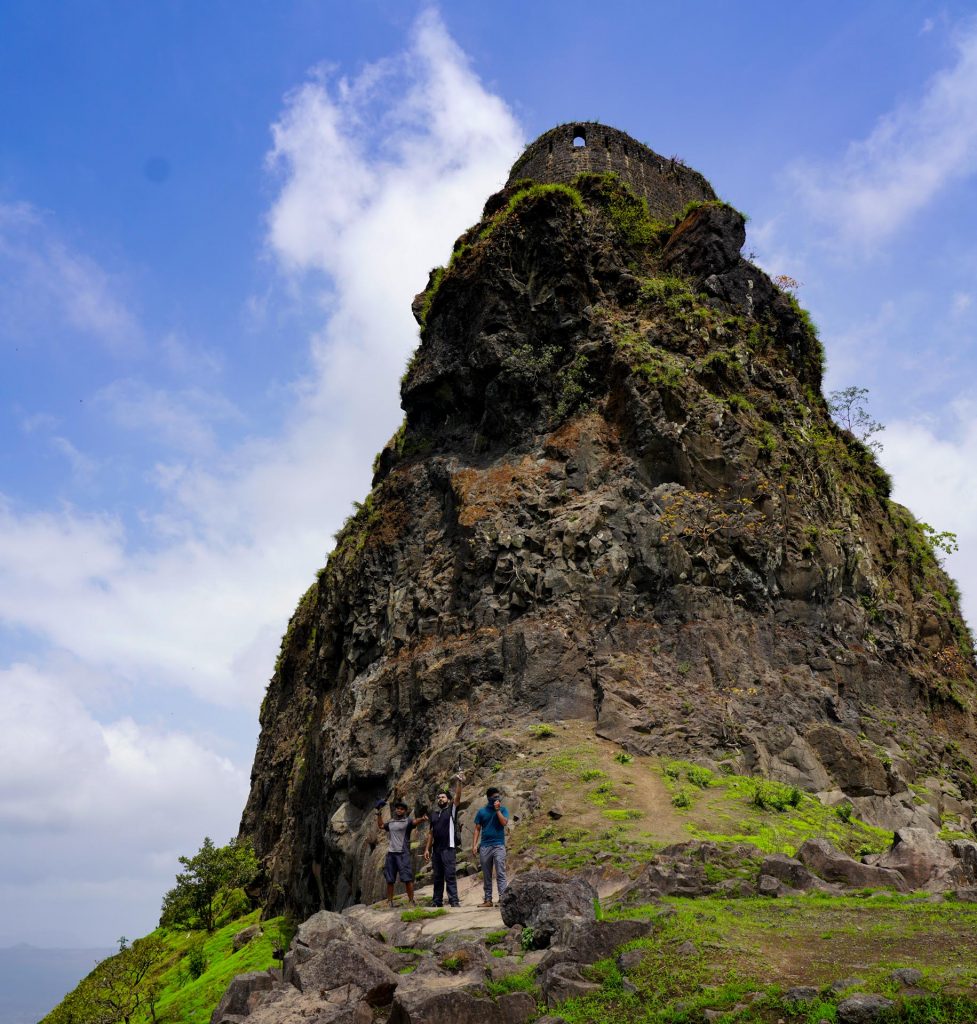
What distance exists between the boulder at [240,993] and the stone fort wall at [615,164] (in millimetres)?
31653

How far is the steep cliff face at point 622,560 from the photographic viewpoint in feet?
66.3

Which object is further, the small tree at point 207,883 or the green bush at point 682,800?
the small tree at point 207,883

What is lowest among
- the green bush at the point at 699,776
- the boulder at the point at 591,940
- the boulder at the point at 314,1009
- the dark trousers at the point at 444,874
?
the boulder at the point at 314,1009

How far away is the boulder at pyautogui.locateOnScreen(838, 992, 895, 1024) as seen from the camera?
19.7 feet

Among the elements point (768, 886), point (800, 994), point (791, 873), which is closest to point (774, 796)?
point (791, 873)

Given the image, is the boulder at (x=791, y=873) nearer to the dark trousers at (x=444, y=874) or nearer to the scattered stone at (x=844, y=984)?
the dark trousers at (x=444, y=874)

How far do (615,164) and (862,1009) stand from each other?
34.8 m

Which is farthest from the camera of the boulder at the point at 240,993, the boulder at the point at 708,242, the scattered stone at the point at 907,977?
the boulder at the point at 708,242

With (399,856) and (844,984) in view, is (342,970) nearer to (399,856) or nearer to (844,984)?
(399,856)

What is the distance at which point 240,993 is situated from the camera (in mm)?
10055

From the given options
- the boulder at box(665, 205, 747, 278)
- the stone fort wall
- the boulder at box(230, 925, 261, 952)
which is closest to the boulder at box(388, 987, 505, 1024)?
the boulder at box(230, 925, 261, 952)

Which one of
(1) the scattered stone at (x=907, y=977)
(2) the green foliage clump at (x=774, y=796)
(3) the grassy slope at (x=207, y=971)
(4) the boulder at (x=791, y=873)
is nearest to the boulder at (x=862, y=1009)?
(1) the scattered stone at (x=907, y=977)

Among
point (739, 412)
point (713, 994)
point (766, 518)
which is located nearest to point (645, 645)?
point (766, 518)

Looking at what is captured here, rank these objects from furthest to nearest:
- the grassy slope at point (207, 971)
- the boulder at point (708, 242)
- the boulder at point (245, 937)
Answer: the boulder at point (708, 242) < the boulder at point (245, 937) < the grassy slope at point (207, 971)
